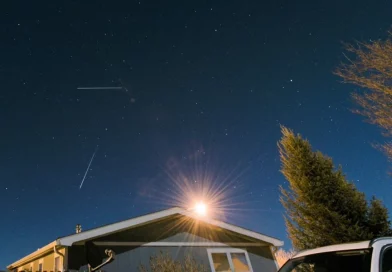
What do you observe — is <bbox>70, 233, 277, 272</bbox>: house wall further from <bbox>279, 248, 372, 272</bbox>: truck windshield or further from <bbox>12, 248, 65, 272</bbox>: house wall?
<bbox>279, 248, 372, 272</bbox>: truck windshield

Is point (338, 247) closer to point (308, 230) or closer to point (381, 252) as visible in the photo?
point (381, 252)

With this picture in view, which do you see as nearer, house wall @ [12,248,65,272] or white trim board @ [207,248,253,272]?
house wall @ [12,248,65,272]

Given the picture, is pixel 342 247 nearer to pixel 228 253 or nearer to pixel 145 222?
pixel 145 222

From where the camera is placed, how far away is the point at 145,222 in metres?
13.5

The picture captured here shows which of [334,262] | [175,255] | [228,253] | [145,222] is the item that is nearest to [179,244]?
[175,255]

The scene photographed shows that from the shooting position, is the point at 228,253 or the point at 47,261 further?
the point at 228,253

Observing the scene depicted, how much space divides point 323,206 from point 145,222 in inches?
326

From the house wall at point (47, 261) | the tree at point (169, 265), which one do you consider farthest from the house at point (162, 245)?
the tree at point (169, 265)

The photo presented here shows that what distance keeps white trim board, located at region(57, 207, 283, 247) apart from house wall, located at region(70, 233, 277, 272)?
591 millimetres

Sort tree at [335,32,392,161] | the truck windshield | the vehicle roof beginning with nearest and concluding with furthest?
the truck windshield, the vehicle roof, tree at [335,32,392,161]

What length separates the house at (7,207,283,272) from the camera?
11477mm

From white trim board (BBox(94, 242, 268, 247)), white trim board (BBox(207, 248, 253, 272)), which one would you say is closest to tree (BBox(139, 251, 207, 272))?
white trim board (BBox(94, 242, 268, 247))

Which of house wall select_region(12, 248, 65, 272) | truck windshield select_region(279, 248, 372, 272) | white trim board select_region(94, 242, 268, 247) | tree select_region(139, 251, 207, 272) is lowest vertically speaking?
truck windshield select_region(279, 248, 372, 272)

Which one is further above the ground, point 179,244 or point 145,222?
point 145,222
